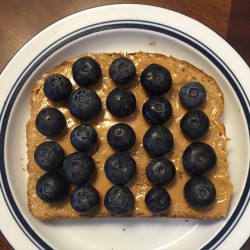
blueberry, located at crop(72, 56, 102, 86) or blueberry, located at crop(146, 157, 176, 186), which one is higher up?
blueberry, located at crop(72, 56, 102, 86)

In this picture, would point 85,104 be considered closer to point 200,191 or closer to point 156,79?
point 156,79

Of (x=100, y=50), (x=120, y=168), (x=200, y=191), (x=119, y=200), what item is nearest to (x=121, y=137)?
(x=120, y=168)

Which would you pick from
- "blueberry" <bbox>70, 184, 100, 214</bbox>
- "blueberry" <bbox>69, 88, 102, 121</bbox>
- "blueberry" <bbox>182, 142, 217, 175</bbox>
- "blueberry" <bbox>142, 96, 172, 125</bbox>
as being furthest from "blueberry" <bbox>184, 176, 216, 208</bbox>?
"blueberry" <bbox>69, 88, 102, 121</bbox>

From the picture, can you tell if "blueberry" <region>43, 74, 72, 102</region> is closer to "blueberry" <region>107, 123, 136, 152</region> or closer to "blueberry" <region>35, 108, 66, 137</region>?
"blueberry" <region>35, 108, 66, 137</region>

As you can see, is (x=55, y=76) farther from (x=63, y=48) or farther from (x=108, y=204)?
(x=108, y=204)

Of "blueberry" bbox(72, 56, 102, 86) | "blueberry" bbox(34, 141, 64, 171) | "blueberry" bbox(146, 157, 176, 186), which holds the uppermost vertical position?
"blueberry" bbox(72, 56, 102, 86)

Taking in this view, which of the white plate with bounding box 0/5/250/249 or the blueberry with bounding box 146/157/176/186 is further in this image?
the white plate with bounding box 0/5/250/249
